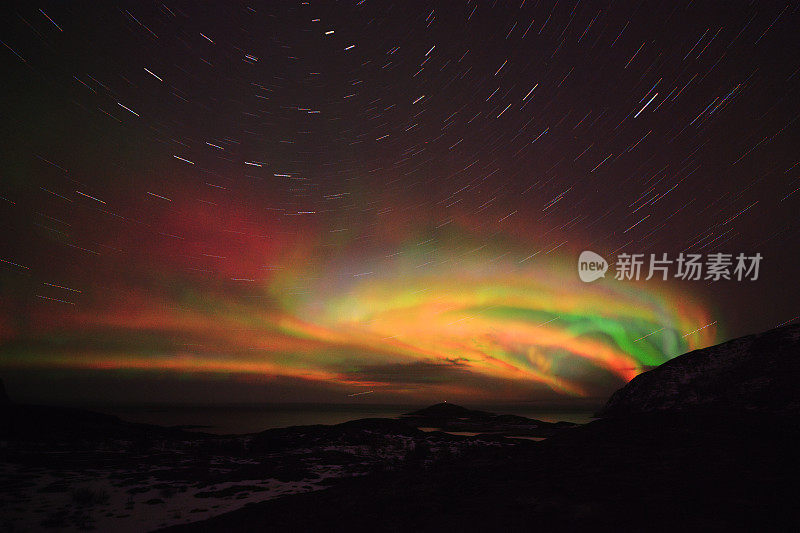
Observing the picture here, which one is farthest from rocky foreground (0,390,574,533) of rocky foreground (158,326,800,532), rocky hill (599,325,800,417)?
rocky hill (599,325,800,417)

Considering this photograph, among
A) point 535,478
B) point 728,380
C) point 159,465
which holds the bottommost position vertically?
point 159,465

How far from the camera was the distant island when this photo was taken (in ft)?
27.1

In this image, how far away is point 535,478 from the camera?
35.6 ft

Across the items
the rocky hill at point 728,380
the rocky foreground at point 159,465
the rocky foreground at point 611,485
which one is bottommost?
the rocky foreground at point 159,465

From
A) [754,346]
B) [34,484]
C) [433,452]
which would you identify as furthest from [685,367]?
[34,484]

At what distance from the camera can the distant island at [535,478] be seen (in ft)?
27.1

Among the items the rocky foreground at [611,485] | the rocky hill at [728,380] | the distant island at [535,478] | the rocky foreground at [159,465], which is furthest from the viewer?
the rocky hill at [728,380]

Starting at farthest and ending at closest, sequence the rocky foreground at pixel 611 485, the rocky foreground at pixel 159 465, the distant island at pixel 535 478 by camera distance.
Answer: the rocky foreground at pixel 159 465
the distant island at pixel 535 478
the rocky foreground at pixel 611 485

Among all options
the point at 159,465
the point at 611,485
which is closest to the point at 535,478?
the point at 611,485

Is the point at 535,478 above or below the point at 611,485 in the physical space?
below

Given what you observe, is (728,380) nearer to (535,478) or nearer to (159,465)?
(535,478)

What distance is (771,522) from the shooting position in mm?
6938

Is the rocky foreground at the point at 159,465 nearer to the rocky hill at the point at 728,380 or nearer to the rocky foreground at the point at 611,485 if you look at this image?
the rocky foreground at the point at 611,485

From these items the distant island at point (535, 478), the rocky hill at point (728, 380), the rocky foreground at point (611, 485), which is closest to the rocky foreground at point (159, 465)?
the distant island at point (535, 478)
